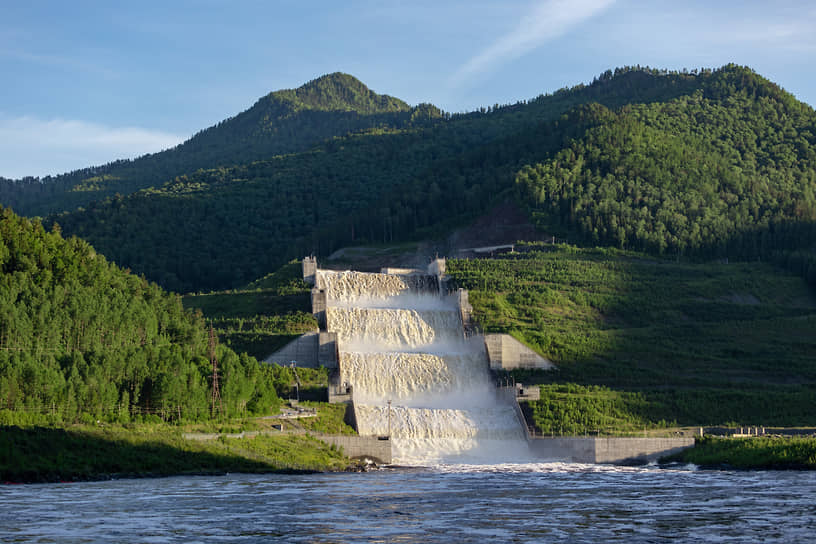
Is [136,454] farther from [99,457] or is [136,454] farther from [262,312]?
[262,312]

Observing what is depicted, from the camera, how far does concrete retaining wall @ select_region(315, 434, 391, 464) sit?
284ft

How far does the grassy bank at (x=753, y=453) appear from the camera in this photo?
3179 inches

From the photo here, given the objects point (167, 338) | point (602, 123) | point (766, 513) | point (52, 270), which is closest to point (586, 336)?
point (167, 338)

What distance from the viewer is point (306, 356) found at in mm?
107750

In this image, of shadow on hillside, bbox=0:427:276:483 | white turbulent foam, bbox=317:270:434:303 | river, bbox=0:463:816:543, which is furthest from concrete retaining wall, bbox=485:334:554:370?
shadow on hillside, bbox=0:427:276:483

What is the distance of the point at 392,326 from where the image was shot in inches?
4550

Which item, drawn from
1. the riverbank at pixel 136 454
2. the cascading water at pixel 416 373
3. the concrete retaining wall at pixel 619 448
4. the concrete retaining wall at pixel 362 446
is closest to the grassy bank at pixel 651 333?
the cascading water at pixel 416 373

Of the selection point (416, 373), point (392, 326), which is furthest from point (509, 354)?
point (392, 326)

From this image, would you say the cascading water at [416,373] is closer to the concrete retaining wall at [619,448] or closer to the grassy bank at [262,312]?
the grassy bank at [262,312]

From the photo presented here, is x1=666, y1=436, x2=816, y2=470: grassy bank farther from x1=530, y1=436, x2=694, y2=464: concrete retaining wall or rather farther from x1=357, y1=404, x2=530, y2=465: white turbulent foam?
x1=357, y1=404, x2=530, y2=465: white turbulent foam

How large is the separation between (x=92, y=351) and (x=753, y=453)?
4708 centimetres

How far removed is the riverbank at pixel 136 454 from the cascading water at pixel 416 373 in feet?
33.4

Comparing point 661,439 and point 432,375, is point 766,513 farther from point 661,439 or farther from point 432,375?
point 432,375

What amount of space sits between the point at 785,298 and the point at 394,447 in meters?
73.4
